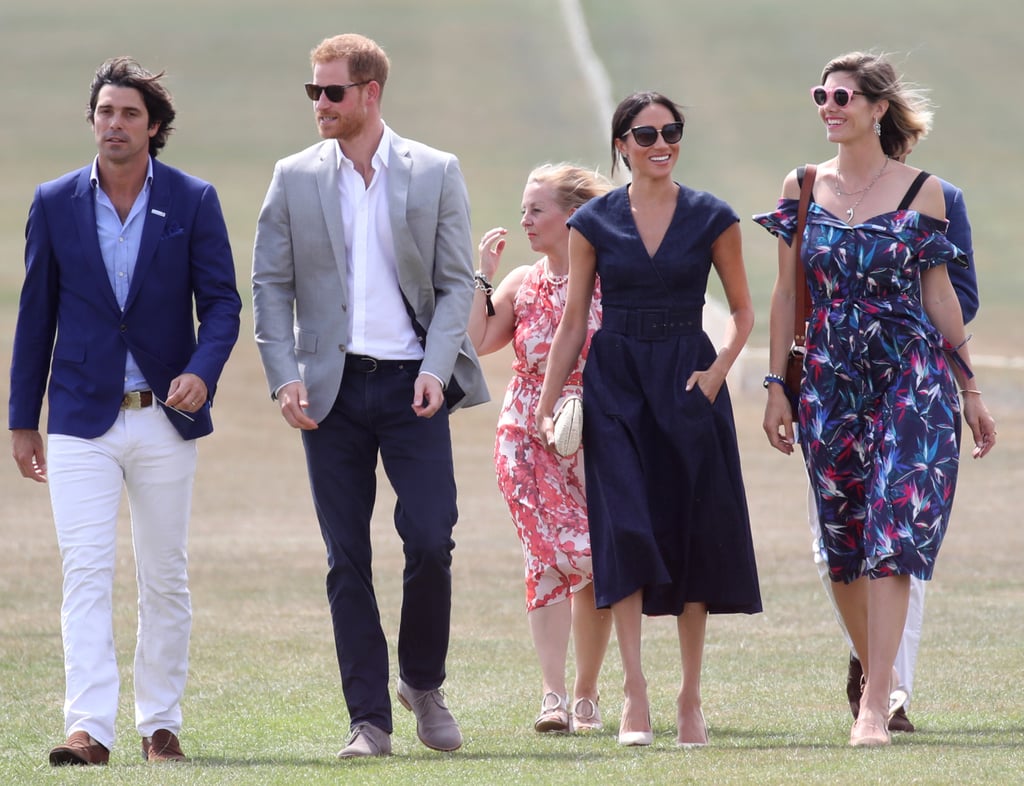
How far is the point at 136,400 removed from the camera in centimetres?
644

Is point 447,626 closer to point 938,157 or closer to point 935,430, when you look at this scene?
point 935,430

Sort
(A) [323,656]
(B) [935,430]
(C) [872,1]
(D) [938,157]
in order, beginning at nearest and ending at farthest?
(B) [935,430], (A) [323,656], (D) [938,157], (C) [872,1]

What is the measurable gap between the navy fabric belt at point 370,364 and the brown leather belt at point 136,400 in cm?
67

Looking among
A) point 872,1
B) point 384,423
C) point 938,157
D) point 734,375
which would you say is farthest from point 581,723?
point 872,1

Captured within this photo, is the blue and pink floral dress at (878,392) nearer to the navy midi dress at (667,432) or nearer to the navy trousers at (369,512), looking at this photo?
the navy midi dress at (667,432)

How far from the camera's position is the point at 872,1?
6550 cm

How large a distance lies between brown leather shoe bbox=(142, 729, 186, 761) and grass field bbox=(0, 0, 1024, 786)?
0.42ft

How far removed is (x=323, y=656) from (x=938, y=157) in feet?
136

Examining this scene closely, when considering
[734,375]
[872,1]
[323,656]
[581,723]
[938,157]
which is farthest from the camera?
[872,1]

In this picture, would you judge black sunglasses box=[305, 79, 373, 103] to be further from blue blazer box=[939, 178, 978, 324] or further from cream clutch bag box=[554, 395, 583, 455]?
blue blazer box=[939, 178, 978, 324]

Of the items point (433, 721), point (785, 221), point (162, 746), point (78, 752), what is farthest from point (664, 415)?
point (78, 752)

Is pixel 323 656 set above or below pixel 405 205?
below

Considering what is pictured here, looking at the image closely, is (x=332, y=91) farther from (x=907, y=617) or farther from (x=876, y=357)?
(x=907, y=617)

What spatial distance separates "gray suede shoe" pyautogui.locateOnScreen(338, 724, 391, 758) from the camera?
628 cm
